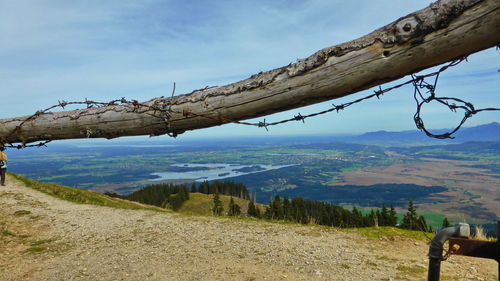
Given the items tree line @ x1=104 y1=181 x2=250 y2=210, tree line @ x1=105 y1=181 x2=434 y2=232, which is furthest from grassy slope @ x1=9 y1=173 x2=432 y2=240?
tree line @ x1=105 y1=181 x2=434 y2=232

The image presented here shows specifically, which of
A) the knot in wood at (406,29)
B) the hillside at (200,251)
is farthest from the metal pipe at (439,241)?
the hillside at (200,251)

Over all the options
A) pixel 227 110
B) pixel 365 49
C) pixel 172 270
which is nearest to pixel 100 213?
pixel 172 270

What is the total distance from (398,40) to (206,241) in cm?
1241

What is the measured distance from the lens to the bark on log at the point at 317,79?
2.21 m

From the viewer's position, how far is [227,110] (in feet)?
10.2

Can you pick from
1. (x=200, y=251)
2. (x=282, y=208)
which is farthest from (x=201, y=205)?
(x=200, y=251)

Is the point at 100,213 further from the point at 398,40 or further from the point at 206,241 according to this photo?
the point at 398,40

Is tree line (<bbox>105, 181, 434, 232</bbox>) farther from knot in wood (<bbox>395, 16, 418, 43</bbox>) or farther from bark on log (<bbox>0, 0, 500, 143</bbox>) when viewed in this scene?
knot in wood (<bbox>395, 16, 418, 43</bbox>)

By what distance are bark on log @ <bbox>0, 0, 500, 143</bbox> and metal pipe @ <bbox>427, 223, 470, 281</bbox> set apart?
6.20ft

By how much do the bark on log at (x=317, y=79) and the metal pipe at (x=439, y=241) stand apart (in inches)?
74.5

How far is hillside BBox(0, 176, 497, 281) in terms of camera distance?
9648 mm

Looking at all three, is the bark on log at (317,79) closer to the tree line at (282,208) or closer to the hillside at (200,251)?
the hillside at (200,251)

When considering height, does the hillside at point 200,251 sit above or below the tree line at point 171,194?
above

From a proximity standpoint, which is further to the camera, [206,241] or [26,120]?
[206,241]
